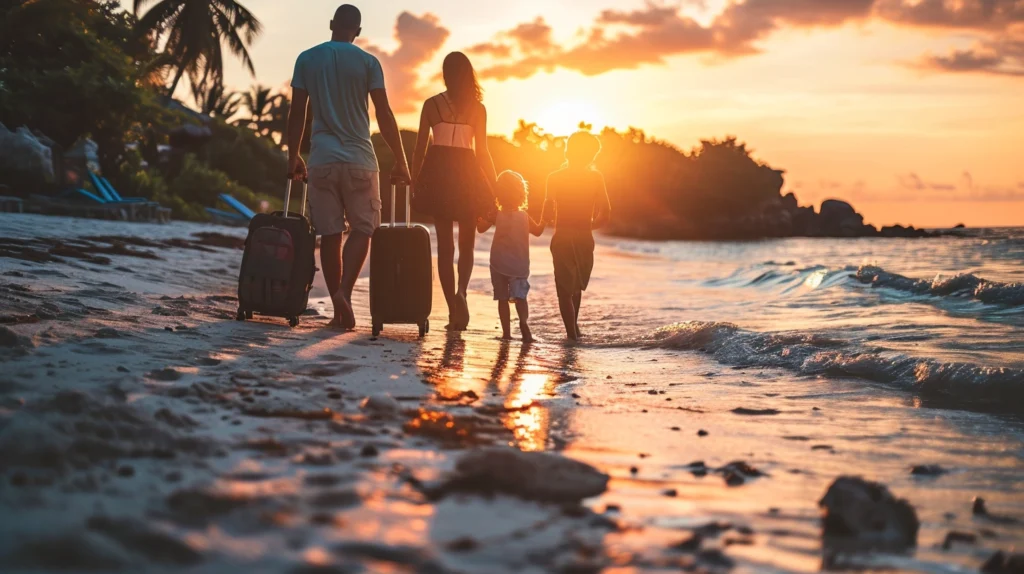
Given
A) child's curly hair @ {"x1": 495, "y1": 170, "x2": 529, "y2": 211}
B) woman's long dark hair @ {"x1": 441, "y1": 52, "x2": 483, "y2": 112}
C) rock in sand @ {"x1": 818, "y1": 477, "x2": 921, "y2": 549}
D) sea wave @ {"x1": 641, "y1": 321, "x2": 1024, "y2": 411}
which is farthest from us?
child's curly hair @ {"x1": 495, "y1": 170, "x2": 529, "y2": 211}

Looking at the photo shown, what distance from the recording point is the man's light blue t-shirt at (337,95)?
570cm

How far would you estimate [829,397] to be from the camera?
4.21m

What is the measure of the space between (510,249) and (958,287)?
282 inches

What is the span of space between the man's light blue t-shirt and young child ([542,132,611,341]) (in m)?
1.93

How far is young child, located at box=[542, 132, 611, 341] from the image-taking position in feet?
23.4

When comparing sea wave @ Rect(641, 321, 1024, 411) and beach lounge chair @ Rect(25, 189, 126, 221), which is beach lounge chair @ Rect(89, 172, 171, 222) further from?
sea wave @ Rect(641, 321, 1024, 411)

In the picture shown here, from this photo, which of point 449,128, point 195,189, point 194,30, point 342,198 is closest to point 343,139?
point 342,198

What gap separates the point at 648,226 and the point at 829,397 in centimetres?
8549

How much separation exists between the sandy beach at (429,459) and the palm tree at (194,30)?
29322mm

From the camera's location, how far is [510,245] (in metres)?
6.66

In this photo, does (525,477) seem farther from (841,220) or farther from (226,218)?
(841,220)

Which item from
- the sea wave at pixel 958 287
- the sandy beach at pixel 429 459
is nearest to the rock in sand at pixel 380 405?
the sandy beach at pixel 429 459

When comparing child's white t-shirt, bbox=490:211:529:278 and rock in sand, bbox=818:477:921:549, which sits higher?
child's white t-shirt, bbox=490:211:529:278

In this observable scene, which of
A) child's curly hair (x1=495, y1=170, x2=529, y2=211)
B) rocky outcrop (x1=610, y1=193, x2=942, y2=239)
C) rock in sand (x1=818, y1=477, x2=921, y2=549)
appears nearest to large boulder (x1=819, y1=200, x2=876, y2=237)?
rocky outcrop (x1=610, y1=193, x2=942, y2=239)
